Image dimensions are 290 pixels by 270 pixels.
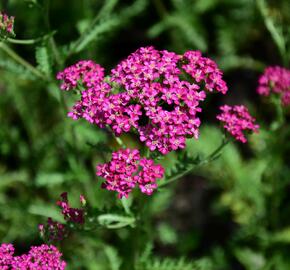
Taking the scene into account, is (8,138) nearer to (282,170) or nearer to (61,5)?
(61,5)

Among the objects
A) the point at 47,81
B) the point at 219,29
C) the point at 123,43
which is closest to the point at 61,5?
the point at 123,43

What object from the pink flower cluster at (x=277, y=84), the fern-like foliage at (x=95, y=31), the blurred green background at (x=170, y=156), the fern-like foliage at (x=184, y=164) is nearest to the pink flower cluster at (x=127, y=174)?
the fern-like foliage at (x=184, y=164)

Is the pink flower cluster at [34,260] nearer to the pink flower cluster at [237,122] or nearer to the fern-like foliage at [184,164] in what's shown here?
the fern-like foliage at [184,164]

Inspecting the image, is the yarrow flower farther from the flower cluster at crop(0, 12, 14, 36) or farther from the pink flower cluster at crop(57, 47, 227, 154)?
the pink flower cluster at crop(57, 47, 227, 154)

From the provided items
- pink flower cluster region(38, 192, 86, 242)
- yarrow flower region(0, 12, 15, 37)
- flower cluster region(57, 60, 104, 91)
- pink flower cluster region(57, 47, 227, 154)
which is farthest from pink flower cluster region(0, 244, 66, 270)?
yarrow flower region(0, 12, 15, 37)

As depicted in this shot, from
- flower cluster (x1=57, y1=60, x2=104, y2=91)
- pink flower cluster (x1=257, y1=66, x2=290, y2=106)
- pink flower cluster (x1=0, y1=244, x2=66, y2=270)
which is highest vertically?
flower cluster (x1=57, y1=60, x2=104, y2=91)
